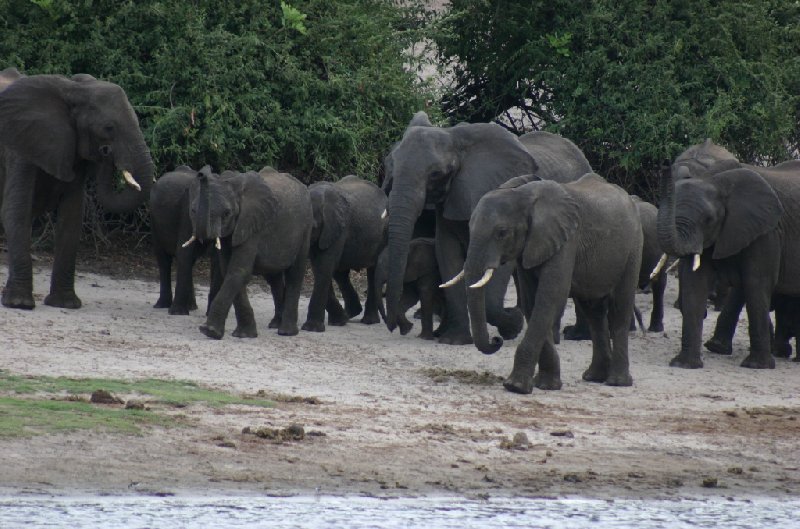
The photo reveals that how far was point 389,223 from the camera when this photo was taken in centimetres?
1296

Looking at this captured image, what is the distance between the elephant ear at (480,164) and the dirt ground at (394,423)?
1.21 metres

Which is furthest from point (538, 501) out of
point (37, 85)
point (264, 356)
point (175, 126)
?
point (175, 126)

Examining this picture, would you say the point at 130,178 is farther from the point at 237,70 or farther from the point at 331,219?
the point at 237,70

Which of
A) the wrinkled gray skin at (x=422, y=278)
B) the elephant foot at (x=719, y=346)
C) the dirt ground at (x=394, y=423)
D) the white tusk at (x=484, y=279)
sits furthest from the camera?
the elephant foot at (x=719, y=346)

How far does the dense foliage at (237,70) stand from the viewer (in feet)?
54.1

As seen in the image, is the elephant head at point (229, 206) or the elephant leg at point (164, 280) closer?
the elephant head at point (229, 206)

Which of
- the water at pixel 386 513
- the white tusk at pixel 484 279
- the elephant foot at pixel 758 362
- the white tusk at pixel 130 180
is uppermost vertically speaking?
the white tusk at pixel 130 180

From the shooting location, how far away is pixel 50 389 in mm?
9555

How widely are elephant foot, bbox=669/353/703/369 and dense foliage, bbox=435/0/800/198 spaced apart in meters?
6.61

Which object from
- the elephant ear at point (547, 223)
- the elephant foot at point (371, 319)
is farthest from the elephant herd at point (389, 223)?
the elephant ear at point (547, 223)

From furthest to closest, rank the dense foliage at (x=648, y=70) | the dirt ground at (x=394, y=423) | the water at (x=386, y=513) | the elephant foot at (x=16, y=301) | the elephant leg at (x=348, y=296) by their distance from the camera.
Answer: the dense foliage at (x=648, y=70) → the elephant leg at (x=348, y=296) → the elephant foot at (x=16, y=301) → the dirt ground at (x=394, y=423) → the water at (x=386, y=513)

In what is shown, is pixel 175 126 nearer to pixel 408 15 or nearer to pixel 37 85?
pixel 37 85

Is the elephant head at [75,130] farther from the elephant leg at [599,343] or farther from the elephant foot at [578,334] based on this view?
the elephant leg at [599,343]

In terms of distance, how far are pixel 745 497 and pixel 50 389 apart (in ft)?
13.3
